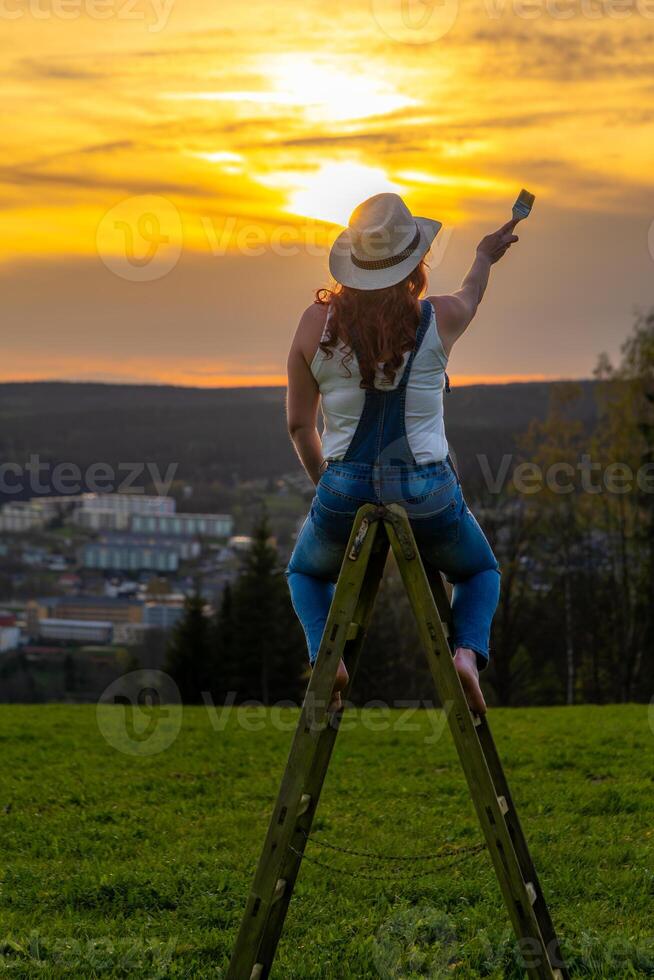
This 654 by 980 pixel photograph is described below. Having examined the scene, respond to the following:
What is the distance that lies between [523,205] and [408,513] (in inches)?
49.4

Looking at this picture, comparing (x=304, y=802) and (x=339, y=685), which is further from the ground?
(x=339, y=685)

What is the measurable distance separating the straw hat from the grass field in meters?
2.78

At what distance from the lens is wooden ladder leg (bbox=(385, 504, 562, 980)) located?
3.81m

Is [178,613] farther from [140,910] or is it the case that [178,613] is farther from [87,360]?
[140,910]

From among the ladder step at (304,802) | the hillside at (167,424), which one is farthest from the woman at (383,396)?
the hillside at (167,424)

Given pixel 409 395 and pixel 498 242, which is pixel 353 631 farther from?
pixel 498 242

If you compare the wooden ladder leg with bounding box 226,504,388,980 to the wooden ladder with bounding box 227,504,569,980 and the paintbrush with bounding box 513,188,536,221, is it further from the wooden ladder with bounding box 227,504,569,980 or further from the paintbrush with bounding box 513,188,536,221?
the paintbrush with bounding box 513,188,536,221

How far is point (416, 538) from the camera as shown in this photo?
13.2ft

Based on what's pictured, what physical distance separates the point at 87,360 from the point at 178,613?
43.0 feet

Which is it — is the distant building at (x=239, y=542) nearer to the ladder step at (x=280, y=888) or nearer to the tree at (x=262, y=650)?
the tree at (x=262, y=650)

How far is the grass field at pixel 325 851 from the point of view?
5.03 meters

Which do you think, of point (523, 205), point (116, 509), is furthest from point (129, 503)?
point (523, 205)

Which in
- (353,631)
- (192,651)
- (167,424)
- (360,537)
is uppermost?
(167,424)

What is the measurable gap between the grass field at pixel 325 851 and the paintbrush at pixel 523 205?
2918mm
